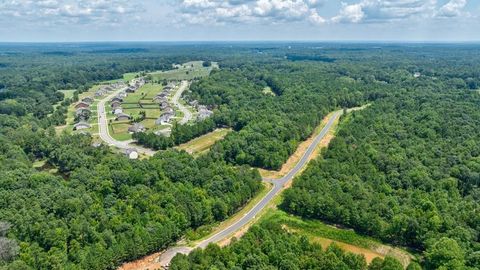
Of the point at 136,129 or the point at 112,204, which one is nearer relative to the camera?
the point at 112,204

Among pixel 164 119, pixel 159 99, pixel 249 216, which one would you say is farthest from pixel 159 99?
pixel 249 216

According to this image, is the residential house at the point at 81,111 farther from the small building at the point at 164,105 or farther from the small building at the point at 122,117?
the small building at the point at 164,105

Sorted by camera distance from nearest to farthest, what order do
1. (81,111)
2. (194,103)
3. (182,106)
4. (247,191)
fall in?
(247,191) < (81,111) < (182,106) < (194,103)

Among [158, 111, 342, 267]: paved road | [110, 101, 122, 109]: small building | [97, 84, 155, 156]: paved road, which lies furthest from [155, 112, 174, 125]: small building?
[158, 111, 342, 267]: paved road

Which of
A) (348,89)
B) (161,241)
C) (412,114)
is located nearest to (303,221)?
(161,241)

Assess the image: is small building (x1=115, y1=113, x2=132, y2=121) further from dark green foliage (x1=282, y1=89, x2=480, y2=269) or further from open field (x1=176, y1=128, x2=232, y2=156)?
dark green foliage (x1=282, y1=89, x2=480, y2=269)

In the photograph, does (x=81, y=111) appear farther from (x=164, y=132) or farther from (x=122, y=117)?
(x=164, y=132)

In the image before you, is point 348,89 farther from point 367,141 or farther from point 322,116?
point 367,141
